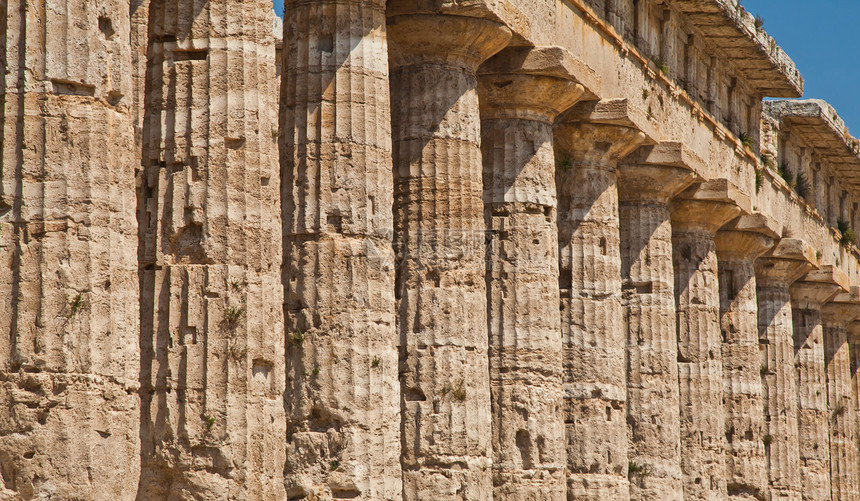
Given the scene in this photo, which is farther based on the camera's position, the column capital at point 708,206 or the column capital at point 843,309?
the column capital at point 843,309

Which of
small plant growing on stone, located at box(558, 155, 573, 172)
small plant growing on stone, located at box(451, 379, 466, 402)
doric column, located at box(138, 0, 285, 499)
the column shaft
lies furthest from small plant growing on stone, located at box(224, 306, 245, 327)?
the column shaft

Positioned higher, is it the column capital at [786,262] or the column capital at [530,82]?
the column capital at [530,82]

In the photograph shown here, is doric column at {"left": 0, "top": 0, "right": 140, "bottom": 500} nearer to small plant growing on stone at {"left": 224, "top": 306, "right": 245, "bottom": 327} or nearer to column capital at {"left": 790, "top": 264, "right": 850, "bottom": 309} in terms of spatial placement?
small plant growing on stone at {"left": 224, "top": 306, "right": 245, "bottom": 327}

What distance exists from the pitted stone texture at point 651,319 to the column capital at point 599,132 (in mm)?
2031

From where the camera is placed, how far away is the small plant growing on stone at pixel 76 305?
13.7 m

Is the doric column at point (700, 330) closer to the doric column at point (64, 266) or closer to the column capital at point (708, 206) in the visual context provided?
the column capital at point (708, 206)

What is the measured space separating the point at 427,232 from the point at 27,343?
29.2ft

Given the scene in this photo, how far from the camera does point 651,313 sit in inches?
1216

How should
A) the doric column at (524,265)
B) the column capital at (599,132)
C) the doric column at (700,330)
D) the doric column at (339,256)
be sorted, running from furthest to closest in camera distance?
1. the doric column at (700,330)
2. the column capital at (599,132)
3. the doric column at (524,265)
4. the doric column at (339,256)

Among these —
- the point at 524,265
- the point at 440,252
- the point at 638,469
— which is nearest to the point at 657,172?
the point at 638,469

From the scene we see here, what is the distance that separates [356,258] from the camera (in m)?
18.8

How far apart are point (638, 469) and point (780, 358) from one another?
12.2 m

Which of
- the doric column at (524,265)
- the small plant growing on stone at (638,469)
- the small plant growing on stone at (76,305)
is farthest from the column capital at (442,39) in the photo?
the small plant growing on stone at (638,469)

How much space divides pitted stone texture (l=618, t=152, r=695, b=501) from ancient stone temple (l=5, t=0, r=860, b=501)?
0.18 feet
